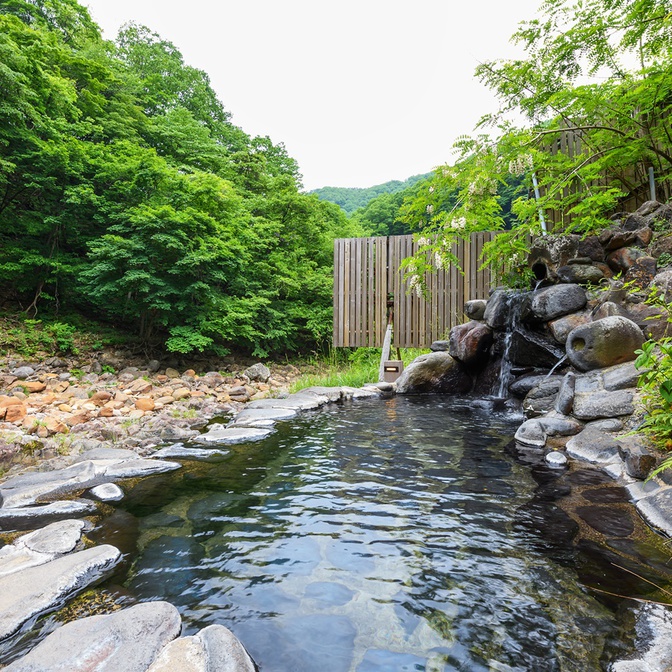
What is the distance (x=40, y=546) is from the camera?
168 centimetres

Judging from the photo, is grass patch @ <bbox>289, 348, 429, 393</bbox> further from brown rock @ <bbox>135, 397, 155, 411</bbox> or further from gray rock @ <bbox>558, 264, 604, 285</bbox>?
gray rock @ <bbox>558, 264, 604, 285</bbox>

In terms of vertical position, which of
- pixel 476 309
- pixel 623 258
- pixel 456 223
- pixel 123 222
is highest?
pixel 123 222

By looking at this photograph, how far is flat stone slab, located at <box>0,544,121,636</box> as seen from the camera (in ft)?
4.11

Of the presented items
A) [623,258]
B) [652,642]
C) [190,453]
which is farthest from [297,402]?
[623,258]

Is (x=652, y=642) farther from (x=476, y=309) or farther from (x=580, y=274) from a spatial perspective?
(x=476, y=309)

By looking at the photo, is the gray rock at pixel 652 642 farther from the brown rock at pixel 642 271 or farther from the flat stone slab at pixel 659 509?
the brown rock at pixel 642 271

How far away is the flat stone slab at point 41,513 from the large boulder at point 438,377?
15.3ft

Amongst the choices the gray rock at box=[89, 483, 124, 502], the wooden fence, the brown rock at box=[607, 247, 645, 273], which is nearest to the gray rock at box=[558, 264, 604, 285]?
the brown rock at box=[607, 247, 645, 273]

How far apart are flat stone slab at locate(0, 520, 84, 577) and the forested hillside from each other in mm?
5670

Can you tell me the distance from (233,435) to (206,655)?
2.65m

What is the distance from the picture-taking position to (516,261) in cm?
553

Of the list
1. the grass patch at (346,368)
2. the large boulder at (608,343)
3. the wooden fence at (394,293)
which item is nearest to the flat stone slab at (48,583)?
the large boulder at (608,343)

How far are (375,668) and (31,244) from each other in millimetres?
9142

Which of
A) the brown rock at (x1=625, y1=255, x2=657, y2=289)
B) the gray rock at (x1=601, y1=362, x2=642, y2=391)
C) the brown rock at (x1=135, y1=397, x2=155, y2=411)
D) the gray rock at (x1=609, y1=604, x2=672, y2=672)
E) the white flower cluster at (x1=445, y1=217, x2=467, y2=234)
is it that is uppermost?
the white flower cluster at (x1=445, y1=217, x2=467, y2=234)
